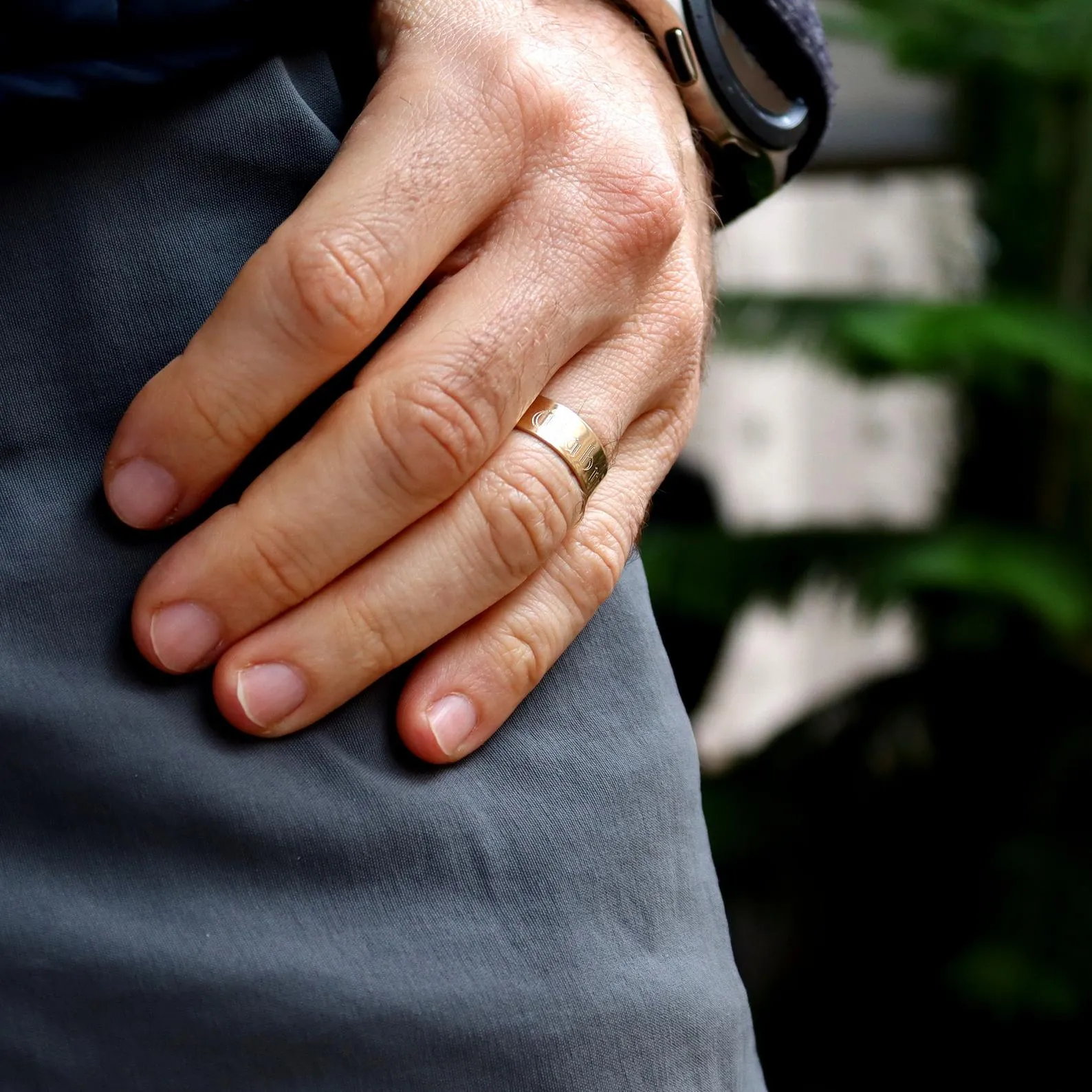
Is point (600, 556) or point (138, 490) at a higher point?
point (138, 490)

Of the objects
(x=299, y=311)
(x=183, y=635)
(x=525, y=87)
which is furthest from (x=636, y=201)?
(x=183, y=635)

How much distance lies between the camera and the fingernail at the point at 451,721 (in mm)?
474

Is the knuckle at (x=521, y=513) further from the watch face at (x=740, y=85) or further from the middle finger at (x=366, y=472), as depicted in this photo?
the watch face at (x=740, y=85)

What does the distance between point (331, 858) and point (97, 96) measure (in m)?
0.30

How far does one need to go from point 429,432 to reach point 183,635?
0.12m

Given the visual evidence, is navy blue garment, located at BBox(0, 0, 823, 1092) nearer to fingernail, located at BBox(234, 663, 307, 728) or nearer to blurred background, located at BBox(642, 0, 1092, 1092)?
fingernail, located at BBox(234, 663, 307, 728)

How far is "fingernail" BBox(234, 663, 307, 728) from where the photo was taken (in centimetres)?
45

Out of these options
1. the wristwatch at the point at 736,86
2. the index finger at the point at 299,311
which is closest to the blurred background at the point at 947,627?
the wristwatch at the point at 736,86

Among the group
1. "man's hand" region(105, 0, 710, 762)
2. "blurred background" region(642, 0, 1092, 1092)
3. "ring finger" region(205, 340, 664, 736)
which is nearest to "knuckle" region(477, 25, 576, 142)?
"man's hand" region(105, 0, 710, 762)

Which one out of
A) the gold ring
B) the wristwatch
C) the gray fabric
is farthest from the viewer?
the wristwatch

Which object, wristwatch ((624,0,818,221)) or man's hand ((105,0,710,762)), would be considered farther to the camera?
wristwatch ((624,0,818,221))

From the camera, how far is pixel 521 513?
50cm

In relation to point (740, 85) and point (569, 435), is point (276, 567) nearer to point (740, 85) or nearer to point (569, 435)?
point (569, 435)

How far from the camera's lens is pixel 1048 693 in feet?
6.66
